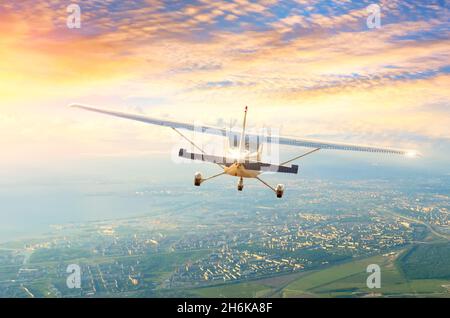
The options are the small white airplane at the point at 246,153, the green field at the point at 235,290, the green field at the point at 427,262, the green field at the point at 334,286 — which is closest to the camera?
the small white airplane at the point at 246,153

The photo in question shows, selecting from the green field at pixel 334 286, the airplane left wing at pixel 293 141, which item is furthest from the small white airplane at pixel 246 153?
the green field at pixel 334 286

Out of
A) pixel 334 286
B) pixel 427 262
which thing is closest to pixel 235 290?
pixel 334 286

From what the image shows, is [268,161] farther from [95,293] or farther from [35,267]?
A: [35,267]

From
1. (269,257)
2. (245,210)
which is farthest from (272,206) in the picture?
(269,257)

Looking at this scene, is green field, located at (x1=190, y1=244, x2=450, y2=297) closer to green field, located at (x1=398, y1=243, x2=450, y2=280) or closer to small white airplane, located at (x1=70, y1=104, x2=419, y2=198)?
green field, located at (x1=398, y1=243, x2=450, y2=280)

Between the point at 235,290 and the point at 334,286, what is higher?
the point at 334,286

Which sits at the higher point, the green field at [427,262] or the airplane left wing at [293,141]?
the airplane left wing at [293,141]

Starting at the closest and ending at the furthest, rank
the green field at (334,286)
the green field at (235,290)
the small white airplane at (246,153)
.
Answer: the small white airplane at (246,153) → the green field at (235,290) → the green field at (334,286)

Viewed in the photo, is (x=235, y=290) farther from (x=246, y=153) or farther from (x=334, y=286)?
(x=246, y=153)

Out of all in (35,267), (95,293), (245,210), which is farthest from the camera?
(245,210)

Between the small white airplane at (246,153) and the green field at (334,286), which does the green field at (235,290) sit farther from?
the small white airplane at (246,153)

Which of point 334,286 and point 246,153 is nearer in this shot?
point 246,153
